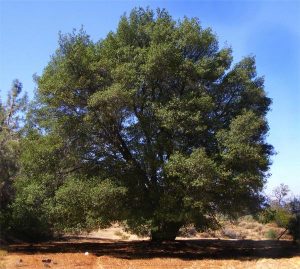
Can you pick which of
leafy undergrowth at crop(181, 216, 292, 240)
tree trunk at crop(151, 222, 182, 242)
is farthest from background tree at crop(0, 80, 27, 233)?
leafy undergrowth at crop(181, 216, 292, 240)

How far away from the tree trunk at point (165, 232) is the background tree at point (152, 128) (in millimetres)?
64

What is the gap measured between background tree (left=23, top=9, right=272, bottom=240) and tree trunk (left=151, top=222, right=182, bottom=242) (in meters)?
0.06

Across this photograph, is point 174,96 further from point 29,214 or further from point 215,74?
point 29,214

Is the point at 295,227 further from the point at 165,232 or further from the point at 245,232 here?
the point at 245,232

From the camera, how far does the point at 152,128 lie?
23.8 m

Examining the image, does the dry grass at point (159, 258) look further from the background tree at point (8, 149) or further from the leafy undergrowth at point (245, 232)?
the leafy undergrowth at point (245, 232)

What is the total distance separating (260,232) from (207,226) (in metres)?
26.2

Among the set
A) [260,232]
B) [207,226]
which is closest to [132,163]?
[207,226]

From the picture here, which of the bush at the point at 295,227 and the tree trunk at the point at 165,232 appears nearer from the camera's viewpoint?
the tree trunk at the point at 165,232

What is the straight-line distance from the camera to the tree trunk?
24797 millimetres

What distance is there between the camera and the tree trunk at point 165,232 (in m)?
24.8

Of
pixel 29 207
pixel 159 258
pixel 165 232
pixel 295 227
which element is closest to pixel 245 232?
pixel 295 227

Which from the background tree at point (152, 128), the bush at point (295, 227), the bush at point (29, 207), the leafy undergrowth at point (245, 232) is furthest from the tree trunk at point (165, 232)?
the leafy undergrowth at point (245, 232)

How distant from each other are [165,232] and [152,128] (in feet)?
19.9
